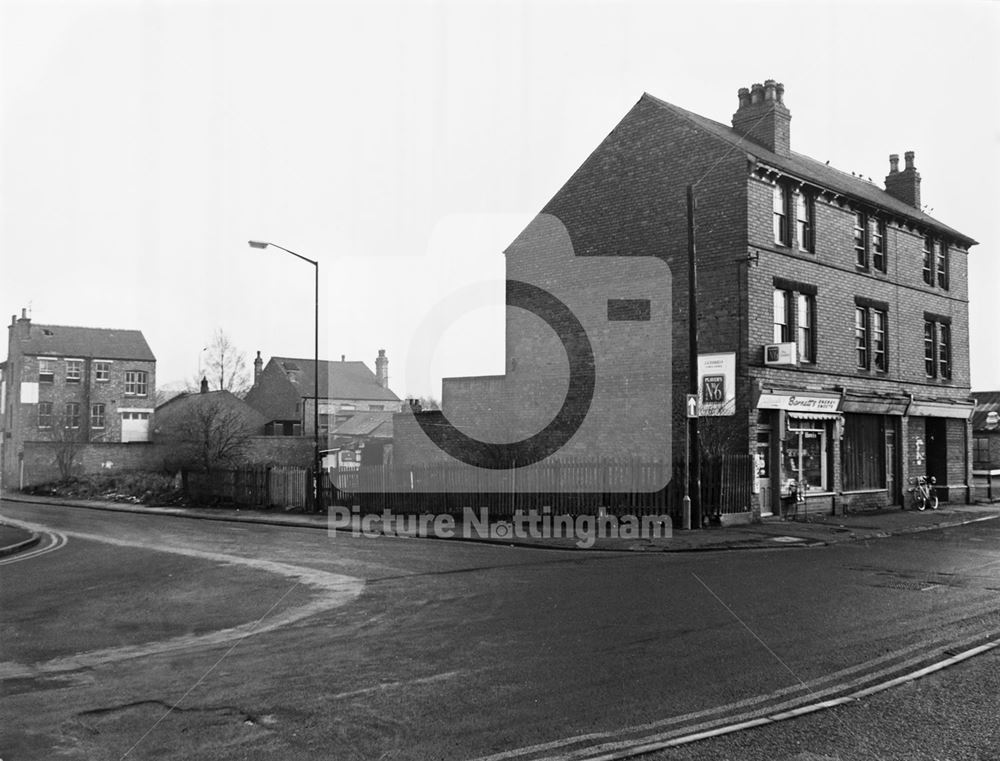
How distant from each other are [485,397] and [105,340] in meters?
48.7

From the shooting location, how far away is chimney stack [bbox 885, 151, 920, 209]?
3381cm

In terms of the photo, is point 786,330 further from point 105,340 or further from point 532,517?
point 105,340

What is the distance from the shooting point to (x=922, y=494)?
1126 inches

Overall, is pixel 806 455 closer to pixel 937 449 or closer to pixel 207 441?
pixel 937 449

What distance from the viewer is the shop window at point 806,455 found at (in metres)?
24.6

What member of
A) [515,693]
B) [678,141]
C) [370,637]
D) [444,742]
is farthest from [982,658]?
[678,141]

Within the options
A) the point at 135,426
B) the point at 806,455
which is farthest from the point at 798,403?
the point at 135,426

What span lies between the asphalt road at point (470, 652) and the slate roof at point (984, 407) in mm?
34615

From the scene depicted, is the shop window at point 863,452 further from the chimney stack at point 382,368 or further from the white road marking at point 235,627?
the chimney stack at point 382,368

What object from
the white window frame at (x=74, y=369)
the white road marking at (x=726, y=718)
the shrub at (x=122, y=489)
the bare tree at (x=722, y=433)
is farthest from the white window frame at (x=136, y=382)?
the white road marking at (x=726, y=718)

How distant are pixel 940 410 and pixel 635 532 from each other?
16965 mm

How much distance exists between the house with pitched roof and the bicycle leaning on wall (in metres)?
48.8

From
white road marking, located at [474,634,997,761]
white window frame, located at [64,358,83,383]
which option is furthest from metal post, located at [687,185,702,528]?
white window frame, located at [64,358,83,383]

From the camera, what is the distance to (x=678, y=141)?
2586cm
